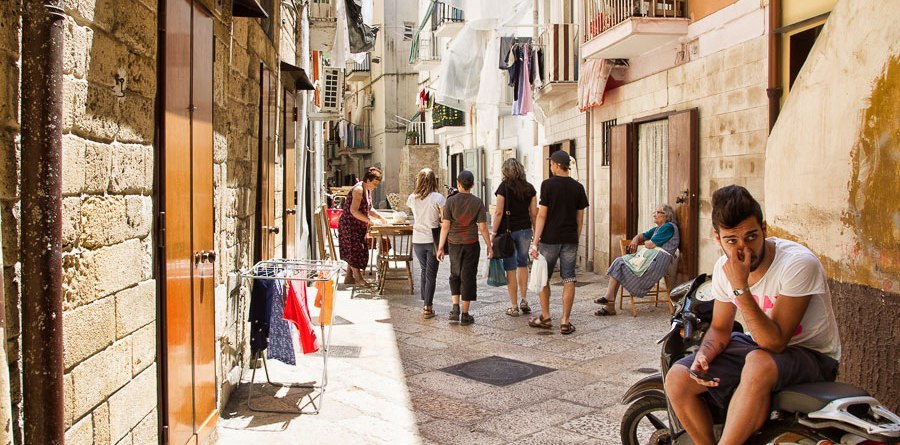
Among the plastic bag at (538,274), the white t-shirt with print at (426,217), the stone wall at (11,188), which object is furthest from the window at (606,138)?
the stone wall at (11,188)

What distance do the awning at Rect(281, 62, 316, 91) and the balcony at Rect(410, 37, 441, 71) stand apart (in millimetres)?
19008

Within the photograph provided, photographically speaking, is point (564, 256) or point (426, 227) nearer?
point (564, 256)

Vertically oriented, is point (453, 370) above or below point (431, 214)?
below

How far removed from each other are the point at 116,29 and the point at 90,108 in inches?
15.0

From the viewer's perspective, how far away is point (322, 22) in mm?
11484

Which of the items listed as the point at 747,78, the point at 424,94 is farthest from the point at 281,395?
the point at 424,94

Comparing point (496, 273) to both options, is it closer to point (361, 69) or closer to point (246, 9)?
point (246, 9)

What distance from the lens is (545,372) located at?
6312mm

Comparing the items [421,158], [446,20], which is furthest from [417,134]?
[446,20]

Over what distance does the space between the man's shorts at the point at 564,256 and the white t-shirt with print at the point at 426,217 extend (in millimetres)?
1566

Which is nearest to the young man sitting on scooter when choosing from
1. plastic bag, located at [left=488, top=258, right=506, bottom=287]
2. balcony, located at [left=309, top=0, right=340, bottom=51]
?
plastic bag, located at [left=488, top=258, right=506, bottom=287]

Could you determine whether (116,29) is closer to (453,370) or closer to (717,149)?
(453,370)

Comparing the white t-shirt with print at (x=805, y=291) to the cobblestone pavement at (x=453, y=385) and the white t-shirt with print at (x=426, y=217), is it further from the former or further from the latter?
the white t-shirt with print at (x=426, y=217)

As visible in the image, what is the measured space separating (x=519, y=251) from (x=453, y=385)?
2.83 m
